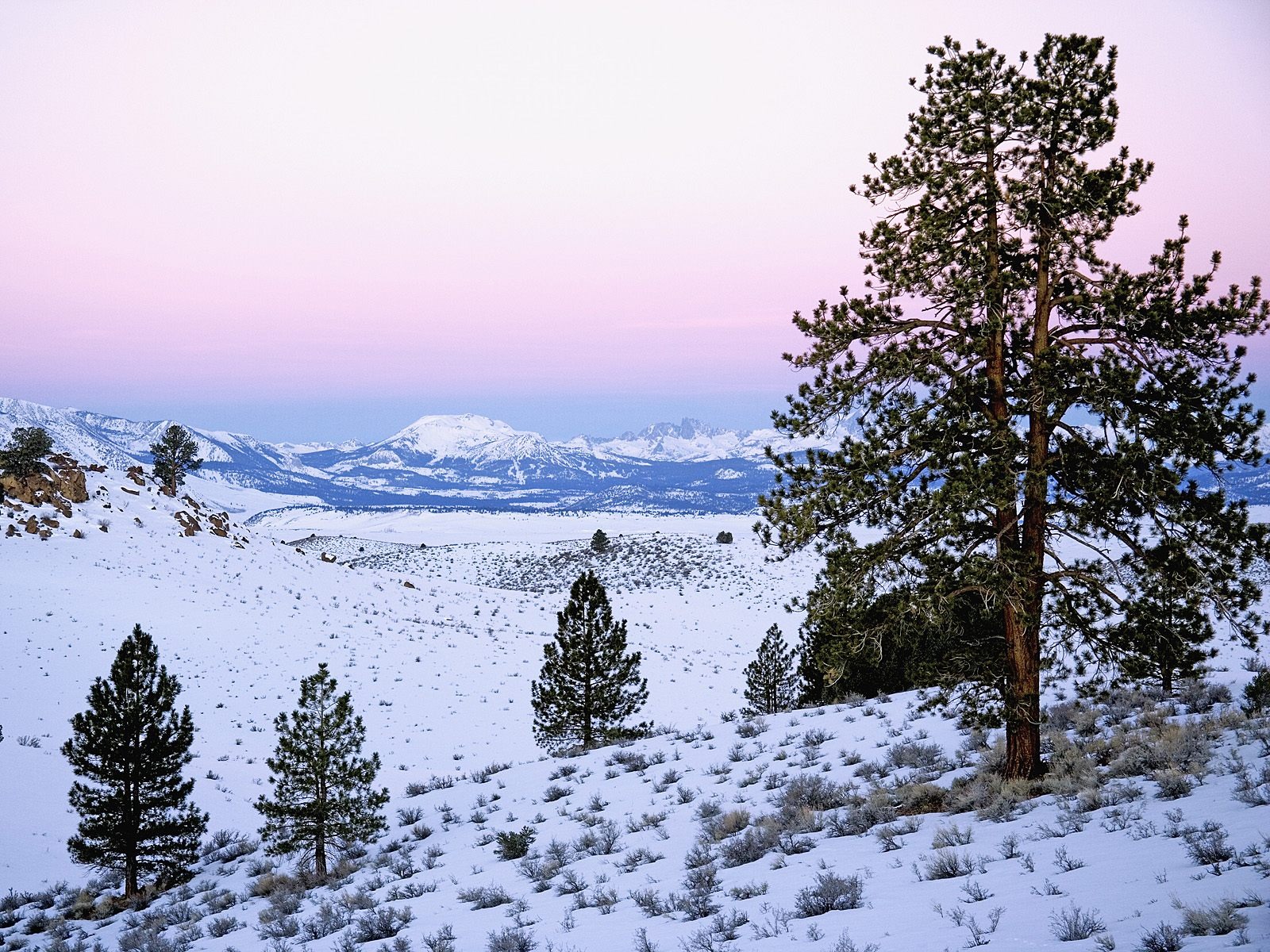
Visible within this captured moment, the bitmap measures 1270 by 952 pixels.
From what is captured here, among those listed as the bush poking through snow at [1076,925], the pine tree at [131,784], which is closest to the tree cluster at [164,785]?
the pine tree at [131,784]

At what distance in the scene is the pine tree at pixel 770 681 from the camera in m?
25.6

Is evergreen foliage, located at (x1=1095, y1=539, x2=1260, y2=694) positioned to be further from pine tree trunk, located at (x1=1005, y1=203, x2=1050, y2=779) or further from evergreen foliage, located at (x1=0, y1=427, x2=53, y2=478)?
evergreen foliage, located at (x1=0, y1=427, x2=53, y2=478)

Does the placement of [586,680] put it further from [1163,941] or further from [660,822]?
[1163,941]

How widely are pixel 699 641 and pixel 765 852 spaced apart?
38644mm

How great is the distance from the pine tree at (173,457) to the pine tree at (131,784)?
51509 mm

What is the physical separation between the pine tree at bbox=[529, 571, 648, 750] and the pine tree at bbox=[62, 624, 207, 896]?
928 centimetres

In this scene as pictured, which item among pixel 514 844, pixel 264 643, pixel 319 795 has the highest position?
Answer: pixel 514 844

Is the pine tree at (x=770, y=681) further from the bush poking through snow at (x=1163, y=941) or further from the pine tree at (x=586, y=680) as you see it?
the bush poking through snow at (x=1163, y=941)

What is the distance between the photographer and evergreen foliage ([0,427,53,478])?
4750 cm

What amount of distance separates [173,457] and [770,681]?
5844 cm

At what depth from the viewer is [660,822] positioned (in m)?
10.9

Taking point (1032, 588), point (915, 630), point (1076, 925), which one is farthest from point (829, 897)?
point (1032, 588)

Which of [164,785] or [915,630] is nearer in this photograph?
[915,630]

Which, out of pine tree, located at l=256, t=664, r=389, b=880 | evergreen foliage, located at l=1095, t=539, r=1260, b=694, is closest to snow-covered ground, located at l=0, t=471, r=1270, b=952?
pine tree, located at l=256, t=664, r=389, b=880
